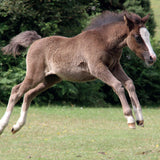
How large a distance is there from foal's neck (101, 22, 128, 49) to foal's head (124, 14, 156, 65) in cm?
20

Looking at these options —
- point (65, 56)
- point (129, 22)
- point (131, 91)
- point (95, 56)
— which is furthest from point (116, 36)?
point (65, 56)

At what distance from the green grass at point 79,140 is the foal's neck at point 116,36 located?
6.78 ft

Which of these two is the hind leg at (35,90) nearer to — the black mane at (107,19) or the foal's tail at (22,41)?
the foal's tail at (22,41)

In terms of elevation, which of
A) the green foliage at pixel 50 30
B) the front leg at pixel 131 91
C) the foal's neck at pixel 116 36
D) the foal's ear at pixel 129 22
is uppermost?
the foal's ear at pixel 129 22

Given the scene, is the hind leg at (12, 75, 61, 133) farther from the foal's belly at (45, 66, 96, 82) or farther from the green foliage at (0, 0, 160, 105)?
the green foliage at (0, 0, 160, 105)

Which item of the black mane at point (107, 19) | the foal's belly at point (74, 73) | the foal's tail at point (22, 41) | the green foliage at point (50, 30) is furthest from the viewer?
the green foliage at point (50, 30)

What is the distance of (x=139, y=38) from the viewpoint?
6.73 metres

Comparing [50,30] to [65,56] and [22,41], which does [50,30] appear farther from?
[65,56]

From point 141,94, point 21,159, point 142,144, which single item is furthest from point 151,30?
point 21,159

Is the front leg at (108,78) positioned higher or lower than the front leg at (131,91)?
higher

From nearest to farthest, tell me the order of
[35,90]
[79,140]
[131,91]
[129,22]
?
1. [129,22]
2. [131,91]
3. [35,90]
4. [79,140]

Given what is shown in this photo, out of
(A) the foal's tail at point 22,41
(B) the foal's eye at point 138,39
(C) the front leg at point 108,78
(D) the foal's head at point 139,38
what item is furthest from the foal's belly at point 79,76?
(A) the foal's tail at point 22,41

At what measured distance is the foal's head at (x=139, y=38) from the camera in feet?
21.7

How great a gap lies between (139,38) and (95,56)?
0.93 meters
